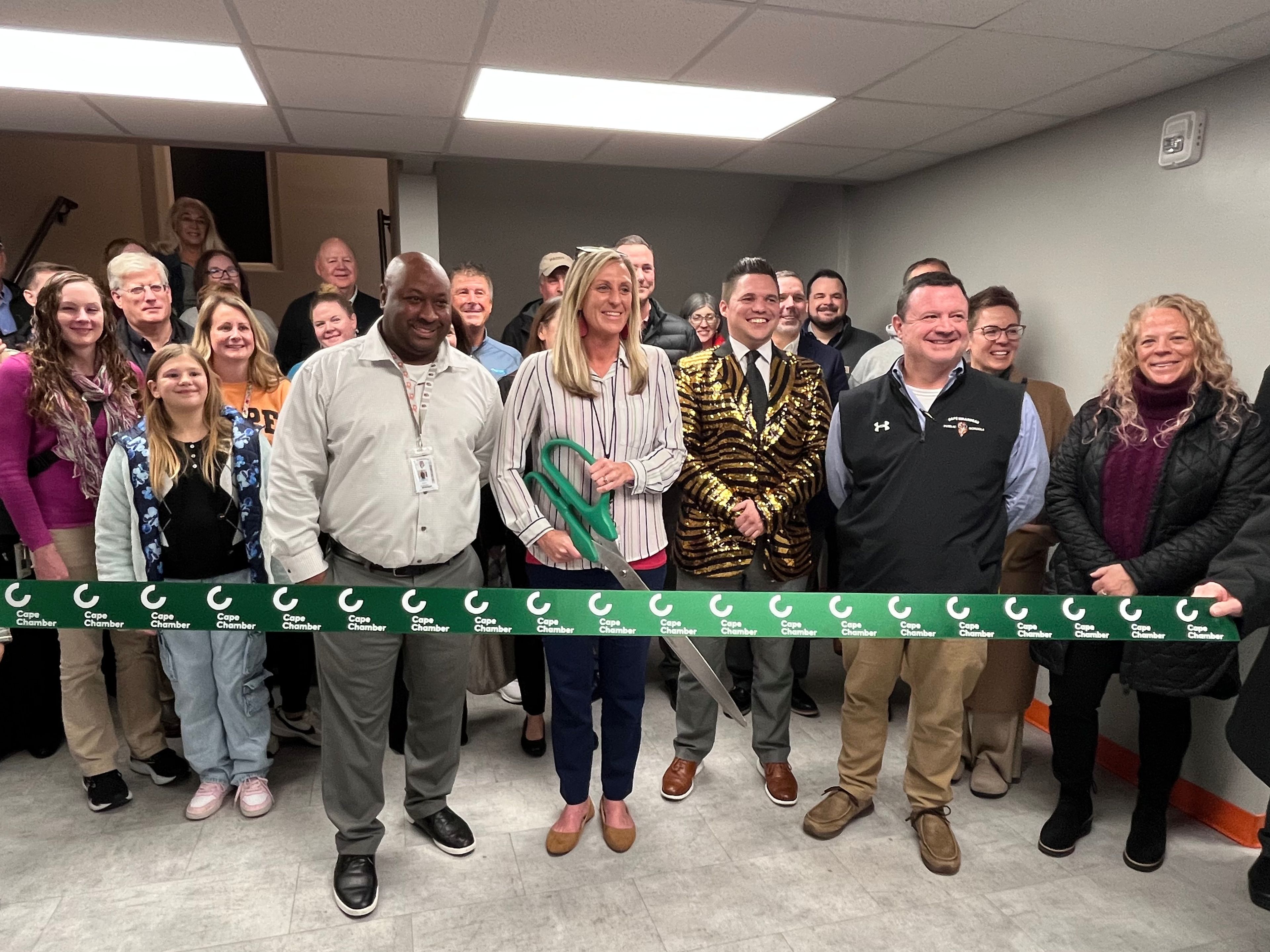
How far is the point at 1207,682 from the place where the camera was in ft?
7.86

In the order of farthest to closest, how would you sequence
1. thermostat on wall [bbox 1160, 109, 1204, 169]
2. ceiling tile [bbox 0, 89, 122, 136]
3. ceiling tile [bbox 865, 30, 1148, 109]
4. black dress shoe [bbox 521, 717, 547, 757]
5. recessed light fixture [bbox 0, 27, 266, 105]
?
1. ceiling tile [bbox 0, 89, 122, 136]
2. black dress shoe [bbox 521, 717, 547, 757]
3. thermostat on wall [bbox 1160, 109, 1204, 169]
4. recessed light fixture [bbox 0, 27, 266, 105]
5. ceiling tile [bbox 865, 30, 1148, 109]

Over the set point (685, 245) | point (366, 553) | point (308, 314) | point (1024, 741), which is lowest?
point (1024, 741)

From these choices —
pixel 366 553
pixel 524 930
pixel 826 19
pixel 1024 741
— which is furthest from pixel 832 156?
pixel 524 930

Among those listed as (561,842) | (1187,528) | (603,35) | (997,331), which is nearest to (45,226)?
(603,35)

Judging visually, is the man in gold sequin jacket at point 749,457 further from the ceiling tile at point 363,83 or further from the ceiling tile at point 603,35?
the ceiling tile at point 363,83

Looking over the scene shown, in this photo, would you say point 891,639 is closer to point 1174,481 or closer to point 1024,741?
point 1174,481

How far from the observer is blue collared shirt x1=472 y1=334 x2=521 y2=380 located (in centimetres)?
353

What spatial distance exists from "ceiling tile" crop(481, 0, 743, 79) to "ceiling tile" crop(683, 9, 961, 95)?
0.36 feet

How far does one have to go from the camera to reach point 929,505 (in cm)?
242

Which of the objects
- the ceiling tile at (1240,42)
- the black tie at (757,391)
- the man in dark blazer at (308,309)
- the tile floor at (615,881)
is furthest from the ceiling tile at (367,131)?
the ceiling tile at (1240,42)

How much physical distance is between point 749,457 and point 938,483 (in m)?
0.59

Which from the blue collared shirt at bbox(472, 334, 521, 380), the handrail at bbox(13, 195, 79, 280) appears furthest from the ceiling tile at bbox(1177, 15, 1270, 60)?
the handrail at bbox(13, 195, 79, 280)

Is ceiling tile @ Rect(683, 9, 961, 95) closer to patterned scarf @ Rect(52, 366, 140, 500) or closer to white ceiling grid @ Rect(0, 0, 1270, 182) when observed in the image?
white ceiling grid @ Rect(0, 0, 1270, 182)

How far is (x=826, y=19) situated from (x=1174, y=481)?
1.74m
